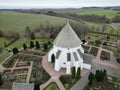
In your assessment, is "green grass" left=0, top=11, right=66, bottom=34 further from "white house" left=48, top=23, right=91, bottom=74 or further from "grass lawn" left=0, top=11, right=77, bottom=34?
"white house" left=48, top=23, right=91, bottom=74

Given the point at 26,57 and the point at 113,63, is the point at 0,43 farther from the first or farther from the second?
the point at 113,63

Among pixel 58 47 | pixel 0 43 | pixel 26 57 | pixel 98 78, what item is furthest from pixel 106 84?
pixel 0 43

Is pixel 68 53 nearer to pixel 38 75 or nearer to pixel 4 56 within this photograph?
pixel 38 75

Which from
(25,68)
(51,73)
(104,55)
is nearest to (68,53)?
(51,73)

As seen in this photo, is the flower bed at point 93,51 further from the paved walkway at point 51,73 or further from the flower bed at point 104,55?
the paved walkway at point 51,73

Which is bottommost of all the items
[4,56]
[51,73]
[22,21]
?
[51,73]

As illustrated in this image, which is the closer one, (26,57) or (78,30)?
(26,57)

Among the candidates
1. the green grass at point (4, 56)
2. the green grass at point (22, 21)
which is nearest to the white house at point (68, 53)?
the green grass at point (4, 56)

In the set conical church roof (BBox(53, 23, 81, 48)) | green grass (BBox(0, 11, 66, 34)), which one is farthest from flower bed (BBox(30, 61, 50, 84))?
green grass (BBox(0, 11, 66, 34))

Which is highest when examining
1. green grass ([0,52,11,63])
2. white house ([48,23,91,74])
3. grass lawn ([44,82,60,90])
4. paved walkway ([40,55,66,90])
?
white house ([48,23,91,74])
